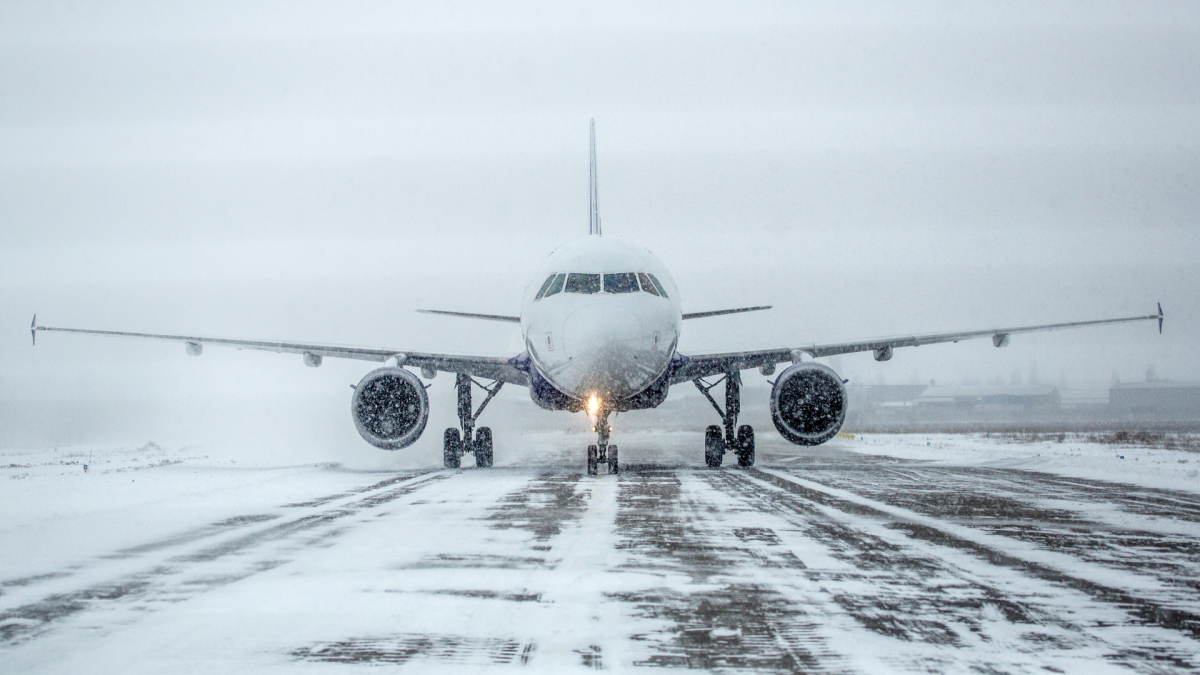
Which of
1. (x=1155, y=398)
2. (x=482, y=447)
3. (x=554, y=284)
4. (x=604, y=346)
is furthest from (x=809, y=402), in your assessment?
(x=1155, y=398)

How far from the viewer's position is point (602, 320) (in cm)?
1354

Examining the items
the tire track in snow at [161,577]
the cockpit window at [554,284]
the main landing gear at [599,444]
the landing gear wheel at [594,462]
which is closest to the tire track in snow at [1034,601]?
the tire track in snow at [161,577]

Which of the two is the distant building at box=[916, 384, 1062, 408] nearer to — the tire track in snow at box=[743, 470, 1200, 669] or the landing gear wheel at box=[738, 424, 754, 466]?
the landing gear wheel at box=[738, 424, 754, 466]

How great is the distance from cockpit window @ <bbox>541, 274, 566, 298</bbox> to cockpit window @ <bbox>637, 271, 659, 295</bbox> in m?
1.35

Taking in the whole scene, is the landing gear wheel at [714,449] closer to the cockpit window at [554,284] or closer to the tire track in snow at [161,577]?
the cockpit window at [554,284]

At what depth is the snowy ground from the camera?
413 cm

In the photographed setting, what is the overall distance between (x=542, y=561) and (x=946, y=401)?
105 meters

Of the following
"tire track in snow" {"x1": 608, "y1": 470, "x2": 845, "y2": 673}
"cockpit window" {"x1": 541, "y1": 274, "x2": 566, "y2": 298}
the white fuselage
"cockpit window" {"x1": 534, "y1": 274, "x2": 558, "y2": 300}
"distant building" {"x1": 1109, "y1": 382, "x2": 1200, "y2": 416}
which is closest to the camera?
"tire track in snow" {"x1": 608, "y1": 470, "x2": 845, "y2": 673}

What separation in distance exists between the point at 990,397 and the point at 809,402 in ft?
306

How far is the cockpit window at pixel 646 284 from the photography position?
14625mm

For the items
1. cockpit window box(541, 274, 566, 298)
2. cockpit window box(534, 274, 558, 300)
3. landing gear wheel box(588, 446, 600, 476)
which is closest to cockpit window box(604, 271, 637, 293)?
cockpit window box(541, 274, 566, 298)

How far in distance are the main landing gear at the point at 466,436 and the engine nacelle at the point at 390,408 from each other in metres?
2.47

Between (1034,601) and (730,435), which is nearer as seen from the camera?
(1034,601)

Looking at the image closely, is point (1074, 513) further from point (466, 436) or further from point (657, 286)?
point (466, 436)
